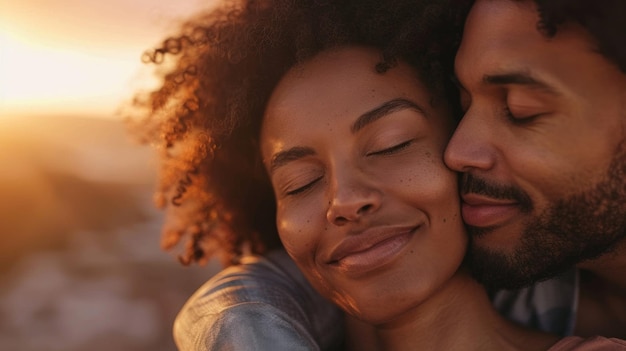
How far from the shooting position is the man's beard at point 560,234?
2.45 m

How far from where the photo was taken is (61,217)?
8172 millimetres

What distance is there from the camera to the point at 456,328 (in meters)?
2.66

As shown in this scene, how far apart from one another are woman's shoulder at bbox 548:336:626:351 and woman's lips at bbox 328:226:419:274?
579 mm

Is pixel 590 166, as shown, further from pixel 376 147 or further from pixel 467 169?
pixel 376 147

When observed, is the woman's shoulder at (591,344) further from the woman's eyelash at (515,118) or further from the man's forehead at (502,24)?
the man's forehead at (502,24)

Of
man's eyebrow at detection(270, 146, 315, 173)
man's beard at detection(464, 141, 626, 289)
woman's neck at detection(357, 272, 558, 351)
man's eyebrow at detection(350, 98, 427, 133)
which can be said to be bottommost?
woman's neck at detection(357, 272, 558, 351)

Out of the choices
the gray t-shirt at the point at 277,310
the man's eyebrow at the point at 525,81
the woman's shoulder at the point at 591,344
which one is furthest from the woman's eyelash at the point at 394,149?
the woman's shoulder at the point at 591,344

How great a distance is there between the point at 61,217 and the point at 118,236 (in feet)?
2.52

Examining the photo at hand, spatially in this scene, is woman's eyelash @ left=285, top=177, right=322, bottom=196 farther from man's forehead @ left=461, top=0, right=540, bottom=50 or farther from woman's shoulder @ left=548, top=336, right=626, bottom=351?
woman's shoulder @ left=548, top=336, right=626, bottom=351

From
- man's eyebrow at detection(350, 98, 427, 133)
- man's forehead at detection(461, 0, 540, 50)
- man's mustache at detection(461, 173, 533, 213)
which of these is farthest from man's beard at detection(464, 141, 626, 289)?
man's forehead at detection(461, 0, 540, 50)

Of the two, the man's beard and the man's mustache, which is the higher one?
the man's mustache

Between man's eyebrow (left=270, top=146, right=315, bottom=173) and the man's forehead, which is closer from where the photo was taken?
the man's forehead

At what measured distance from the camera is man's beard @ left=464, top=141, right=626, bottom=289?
2447 millimetres

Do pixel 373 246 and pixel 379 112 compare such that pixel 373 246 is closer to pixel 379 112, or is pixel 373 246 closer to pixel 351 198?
pixel 351 198
